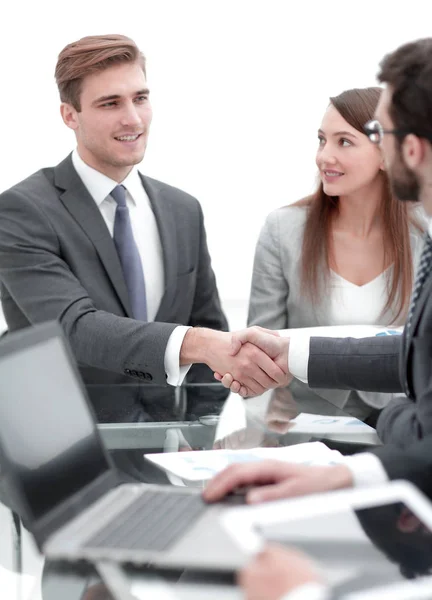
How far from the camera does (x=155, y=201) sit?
10.3 ft

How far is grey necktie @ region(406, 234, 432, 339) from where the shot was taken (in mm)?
1754

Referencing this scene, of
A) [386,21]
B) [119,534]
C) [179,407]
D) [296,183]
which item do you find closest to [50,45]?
[296,183]

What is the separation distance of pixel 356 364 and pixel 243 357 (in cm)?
38

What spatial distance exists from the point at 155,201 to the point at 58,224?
0.43 metres

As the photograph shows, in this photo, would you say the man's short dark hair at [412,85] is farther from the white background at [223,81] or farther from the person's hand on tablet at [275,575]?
the white background at [223,81]

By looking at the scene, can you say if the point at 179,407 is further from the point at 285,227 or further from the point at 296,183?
the point at 296,183

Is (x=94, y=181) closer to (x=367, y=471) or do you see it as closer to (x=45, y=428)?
(x=45, y=428)

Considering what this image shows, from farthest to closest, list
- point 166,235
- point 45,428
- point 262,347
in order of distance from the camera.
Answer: point 166,235, point 262,347, point 45,428

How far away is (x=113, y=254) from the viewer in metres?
2.88

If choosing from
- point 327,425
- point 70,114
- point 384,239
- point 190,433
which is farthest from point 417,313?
point 70,114

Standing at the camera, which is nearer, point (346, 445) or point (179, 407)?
point (346, 445)

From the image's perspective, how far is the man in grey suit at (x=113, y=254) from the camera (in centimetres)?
251

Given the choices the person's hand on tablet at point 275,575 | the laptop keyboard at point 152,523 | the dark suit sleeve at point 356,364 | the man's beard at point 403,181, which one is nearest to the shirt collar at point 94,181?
the dark suit sleeve at point 356,364

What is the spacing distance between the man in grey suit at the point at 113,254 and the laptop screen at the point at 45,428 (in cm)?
78
